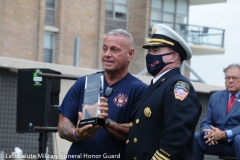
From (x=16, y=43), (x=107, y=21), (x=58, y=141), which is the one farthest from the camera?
(x=107, y=21)

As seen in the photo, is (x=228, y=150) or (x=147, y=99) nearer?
(x=147, y=99)

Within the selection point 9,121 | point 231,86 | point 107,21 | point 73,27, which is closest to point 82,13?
point 73,27

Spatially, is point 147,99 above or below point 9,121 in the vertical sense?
above

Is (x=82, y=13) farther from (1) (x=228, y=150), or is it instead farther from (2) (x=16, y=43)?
(1) (x=228, y=150)

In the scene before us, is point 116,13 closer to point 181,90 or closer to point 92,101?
point 92,101

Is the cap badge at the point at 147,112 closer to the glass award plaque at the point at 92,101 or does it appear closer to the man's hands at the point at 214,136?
the glass award plaque at the point at 92,101

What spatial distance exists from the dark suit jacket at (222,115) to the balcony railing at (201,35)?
28.6 metres

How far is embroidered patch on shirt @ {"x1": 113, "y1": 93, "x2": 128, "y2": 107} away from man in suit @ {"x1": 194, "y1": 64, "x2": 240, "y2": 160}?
7.98 feet

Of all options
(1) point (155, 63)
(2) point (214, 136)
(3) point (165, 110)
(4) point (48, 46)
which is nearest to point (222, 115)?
(2) point (214, 136)

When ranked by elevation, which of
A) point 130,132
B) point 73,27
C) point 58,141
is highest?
point 73,27

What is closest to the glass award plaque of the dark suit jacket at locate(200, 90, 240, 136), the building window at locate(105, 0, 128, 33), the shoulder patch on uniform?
the shoulder patch on uniform

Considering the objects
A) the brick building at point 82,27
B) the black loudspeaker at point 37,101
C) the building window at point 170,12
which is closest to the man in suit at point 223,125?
the black loudspeaker at point 37,101

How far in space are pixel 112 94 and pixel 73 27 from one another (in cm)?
2858

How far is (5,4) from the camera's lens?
1217 inches
